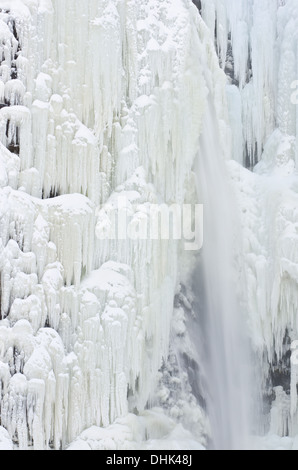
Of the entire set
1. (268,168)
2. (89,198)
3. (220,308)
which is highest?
(268,168)

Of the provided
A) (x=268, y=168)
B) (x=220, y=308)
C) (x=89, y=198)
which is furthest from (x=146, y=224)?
(x=268, y=168)

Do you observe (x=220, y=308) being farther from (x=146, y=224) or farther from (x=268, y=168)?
(x=268, y=168)

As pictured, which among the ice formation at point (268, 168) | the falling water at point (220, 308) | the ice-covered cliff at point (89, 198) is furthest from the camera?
the falling water at point (220, 308)

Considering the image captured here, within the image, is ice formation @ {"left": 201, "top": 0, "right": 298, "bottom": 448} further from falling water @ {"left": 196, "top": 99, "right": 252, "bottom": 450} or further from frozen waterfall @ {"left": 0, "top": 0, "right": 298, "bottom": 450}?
falling water @ {"left": 196, "top": 99, "right": 252, "bottom": 450}

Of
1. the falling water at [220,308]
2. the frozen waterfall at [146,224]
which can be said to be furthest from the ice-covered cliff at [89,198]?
the falling water at [220,308]

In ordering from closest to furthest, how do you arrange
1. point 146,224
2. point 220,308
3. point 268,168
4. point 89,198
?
point 89,198 < point 146,224 < point 220,308 < point 268,168

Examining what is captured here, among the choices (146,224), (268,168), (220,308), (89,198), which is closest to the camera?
(89,198)

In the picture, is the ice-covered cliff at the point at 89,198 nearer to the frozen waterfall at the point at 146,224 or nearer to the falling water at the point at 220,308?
the frozen waterfall at the point at 146,224

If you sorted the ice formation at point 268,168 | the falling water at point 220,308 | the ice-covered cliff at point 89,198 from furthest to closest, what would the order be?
the falling water at point 220,308 < the ice formation at point 268,168 < the ice-covered cliff at point 89,198

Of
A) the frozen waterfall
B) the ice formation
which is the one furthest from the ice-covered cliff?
the ice formation

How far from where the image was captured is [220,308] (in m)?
8.41

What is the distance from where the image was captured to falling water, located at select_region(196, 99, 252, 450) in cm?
828

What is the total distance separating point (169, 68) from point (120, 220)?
5.80 ft

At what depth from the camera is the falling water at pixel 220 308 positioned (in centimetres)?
828
